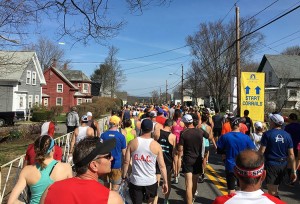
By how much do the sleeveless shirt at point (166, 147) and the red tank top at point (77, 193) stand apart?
4294 millimetres

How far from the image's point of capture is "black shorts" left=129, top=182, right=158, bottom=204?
16.6 feet

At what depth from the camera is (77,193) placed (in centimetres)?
221

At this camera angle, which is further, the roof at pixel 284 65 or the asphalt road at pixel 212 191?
the roof at pixel 284 65

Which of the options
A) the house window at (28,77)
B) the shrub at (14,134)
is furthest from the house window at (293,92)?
the shrub at (14,134)

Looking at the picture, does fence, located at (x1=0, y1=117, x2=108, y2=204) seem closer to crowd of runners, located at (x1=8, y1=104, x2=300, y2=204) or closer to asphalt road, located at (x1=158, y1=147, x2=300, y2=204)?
crowd of runners, located at (x1=8, y1=104, x2=300, y2=204)

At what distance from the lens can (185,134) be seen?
261 inches

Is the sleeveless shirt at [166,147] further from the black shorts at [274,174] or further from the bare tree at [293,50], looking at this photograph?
the bare tree at [293,50]

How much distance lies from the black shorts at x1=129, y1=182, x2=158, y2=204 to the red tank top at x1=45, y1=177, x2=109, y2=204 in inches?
114

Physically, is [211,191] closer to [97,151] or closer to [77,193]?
[97,151]

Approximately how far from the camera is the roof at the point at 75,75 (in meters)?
64.1

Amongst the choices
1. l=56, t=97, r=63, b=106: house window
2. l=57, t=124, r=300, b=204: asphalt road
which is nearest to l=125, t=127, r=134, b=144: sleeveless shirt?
l=57, t=124, r=300, b=204: asphalt road

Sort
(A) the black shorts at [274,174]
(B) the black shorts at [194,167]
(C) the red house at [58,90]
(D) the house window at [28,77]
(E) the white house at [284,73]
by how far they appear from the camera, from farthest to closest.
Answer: (C) the red house at [58,90], (E) the white house at [284,73], (D) the house window at [28,77], (B) the black shorts at [194,167], (A) the black shorts at [274,174]

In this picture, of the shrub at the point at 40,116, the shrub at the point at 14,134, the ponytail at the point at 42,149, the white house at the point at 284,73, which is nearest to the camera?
the ponytail at the point at 42,149

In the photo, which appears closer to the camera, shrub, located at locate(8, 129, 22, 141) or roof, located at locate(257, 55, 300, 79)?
shrub, located at locate(8, 129, 22, 141)
